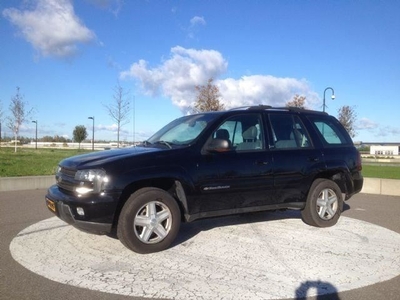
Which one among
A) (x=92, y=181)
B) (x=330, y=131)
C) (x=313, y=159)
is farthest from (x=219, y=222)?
(x=92, y=181)

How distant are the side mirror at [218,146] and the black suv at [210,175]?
13 millimetres

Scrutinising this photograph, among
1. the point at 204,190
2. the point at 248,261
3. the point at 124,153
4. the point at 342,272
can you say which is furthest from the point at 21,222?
the point at 342,272

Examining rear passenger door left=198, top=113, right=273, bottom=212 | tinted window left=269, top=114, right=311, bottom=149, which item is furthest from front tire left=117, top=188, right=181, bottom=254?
tinted window left=269, top=114, right=311, bottom=149

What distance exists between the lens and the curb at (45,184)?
973 cm

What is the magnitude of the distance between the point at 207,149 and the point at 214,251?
50.9 inches

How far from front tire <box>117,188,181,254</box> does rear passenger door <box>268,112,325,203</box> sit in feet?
5.57

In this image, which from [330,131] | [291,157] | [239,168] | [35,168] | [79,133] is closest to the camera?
[239,168]

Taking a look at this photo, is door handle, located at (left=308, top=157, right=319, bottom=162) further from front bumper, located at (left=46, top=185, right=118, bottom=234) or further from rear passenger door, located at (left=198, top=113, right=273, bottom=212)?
front bumper, located at (left=46, top=185, right=118, bottom=234)

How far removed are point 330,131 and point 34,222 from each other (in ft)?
17.2

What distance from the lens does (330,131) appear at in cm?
626

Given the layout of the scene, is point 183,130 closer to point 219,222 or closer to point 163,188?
point 163,188

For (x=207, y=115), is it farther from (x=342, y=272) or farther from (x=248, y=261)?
(x=342, y=272)

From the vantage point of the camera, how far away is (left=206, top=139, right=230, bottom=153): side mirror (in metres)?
4.68

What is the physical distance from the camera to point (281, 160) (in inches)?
210
